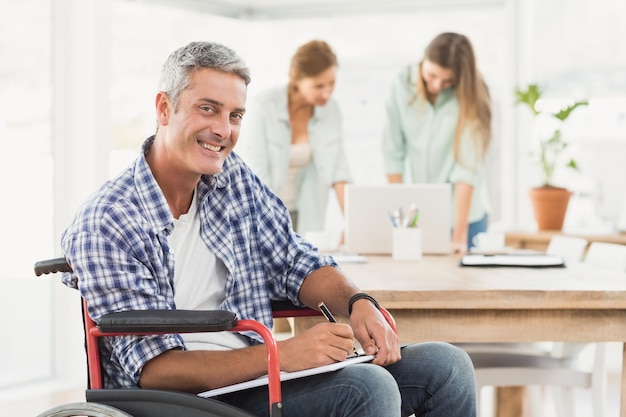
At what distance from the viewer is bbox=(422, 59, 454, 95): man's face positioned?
3828 millimetres

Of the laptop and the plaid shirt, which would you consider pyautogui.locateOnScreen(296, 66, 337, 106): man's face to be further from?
the plaid shirt

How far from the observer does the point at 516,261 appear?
266cm

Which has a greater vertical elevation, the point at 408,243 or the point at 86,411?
the point at 408,243

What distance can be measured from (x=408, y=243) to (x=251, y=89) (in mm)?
2863

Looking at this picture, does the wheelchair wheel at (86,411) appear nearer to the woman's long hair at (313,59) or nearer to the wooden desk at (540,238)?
the woman's long hair at (313,59)

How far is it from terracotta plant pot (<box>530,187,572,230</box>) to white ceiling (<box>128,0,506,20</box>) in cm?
128

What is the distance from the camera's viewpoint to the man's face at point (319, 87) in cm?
396

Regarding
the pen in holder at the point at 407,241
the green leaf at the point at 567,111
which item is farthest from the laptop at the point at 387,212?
the green leaf at the point at 567,111

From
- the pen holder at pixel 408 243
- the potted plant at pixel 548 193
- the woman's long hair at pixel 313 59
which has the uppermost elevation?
the woman's long hair at pixel 313 59

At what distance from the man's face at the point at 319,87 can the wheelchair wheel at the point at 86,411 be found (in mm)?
2569

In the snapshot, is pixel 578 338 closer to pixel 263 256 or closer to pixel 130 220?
pixel 263 256

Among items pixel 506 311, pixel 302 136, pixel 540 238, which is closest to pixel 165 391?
pixel 506 311

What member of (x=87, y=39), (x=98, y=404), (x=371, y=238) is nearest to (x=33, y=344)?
(x=87, y=39)

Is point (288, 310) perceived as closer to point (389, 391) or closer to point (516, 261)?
point (389, 391)
